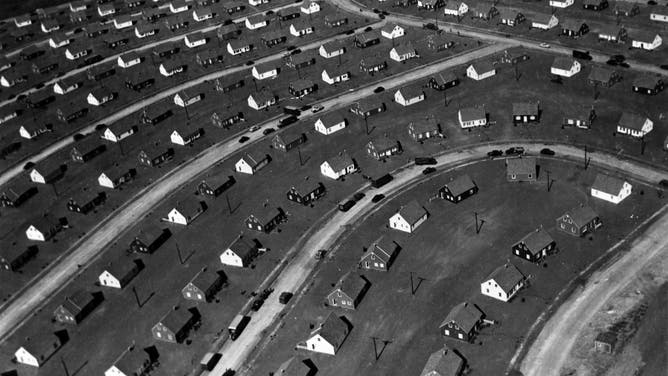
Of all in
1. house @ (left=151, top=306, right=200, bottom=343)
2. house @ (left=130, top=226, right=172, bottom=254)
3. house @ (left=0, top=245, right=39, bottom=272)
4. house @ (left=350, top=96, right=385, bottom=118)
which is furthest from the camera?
house @ (left=350, top=96, right=385, bottom=118)

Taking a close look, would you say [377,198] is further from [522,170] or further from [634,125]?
[634,125]

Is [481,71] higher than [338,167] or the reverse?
higher

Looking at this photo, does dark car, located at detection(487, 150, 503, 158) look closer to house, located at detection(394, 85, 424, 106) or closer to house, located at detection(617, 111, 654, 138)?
house, located at detection(617, 111, 654, 138)

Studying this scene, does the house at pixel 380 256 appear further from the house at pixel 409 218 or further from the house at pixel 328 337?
the house at pixel 328 337

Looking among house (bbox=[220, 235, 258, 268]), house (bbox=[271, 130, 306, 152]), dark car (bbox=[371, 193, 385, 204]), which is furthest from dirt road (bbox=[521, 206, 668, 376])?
house (bbox=[271, 130, 306, 152])

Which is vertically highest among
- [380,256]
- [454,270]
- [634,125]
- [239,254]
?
[634,125]

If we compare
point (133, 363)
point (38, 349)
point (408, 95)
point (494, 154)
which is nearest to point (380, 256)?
point (494, 154)
